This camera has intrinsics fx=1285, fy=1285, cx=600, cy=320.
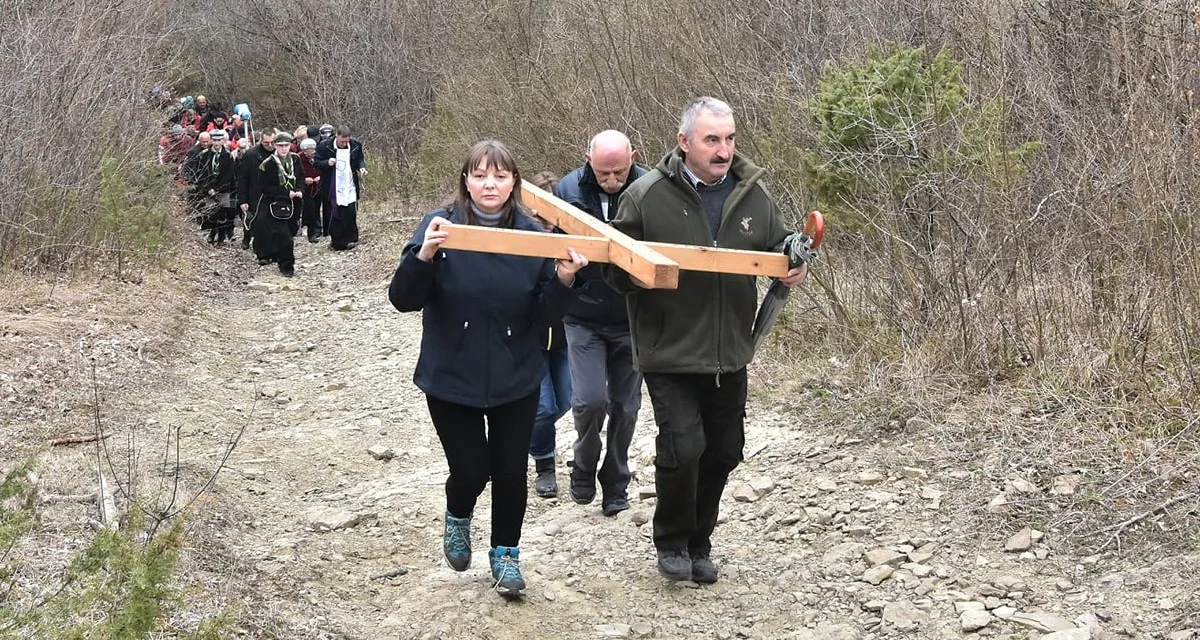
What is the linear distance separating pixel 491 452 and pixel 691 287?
1054mm

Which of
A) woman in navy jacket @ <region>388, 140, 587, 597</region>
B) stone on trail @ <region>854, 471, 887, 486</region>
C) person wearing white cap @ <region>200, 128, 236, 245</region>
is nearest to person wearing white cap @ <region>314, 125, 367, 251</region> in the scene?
person wearing white cap @ <region>200, 128, 236, 245</region>

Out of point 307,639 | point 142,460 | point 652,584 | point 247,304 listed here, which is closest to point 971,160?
point 652,584

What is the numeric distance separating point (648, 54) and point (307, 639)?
929 centimetres

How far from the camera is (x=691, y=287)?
5.11 m

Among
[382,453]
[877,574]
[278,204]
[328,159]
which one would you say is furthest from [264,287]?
[877,574]

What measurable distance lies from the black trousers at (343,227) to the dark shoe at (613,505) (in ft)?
41.9

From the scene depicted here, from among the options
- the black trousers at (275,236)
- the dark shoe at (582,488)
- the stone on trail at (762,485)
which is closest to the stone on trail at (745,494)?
the stone on trail at (762,485)

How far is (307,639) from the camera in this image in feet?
16.7

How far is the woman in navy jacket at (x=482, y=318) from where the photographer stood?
4945 mm

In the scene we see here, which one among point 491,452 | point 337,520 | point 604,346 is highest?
point 604,346

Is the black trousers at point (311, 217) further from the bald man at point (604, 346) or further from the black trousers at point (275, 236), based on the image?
the bald man at point (604, 346)

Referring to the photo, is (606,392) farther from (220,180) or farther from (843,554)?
(220,180)

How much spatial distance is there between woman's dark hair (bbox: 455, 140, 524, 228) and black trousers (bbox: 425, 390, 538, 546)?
723 millimetres

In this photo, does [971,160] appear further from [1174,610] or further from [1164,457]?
[1174,610]
